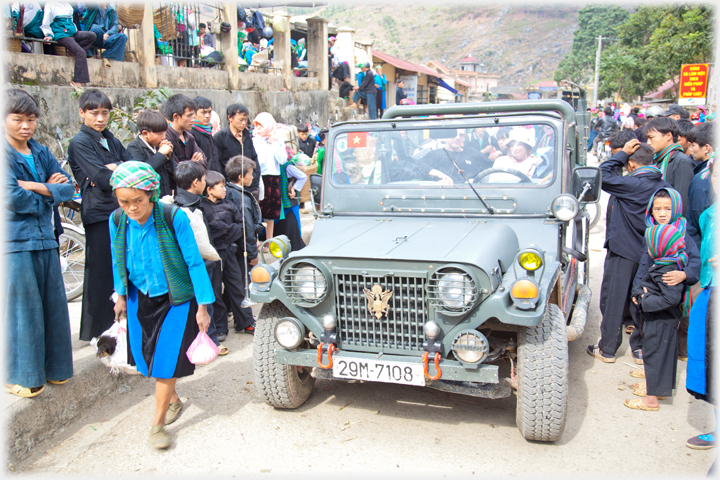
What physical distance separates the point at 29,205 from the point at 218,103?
791 cm

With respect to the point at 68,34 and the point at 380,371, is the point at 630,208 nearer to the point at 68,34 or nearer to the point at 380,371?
the point at 380,371

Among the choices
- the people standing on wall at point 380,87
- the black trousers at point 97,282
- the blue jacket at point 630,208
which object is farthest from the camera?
the people standing on wall at point 380,87

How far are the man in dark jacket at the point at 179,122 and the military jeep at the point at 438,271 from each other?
54.8 inches

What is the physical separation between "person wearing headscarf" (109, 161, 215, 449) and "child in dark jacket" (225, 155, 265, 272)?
5.61 ft

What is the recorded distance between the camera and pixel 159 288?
322 centimetres

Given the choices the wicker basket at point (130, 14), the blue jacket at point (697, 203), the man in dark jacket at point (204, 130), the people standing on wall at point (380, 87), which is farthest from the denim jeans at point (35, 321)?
the people standing on wall at point (380, 87)

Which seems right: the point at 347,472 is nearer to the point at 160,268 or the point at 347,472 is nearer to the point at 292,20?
the point at 160,268

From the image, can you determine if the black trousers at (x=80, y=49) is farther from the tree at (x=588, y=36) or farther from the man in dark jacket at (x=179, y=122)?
the tree at (x=588, y=36)

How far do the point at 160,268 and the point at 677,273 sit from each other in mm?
3260

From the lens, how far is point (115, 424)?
12.0ft

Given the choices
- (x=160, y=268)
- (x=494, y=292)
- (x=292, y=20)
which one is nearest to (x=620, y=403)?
(x=494, y=292)

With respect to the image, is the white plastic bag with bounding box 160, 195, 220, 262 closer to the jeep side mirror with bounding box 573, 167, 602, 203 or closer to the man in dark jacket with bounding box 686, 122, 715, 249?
the jeep side mirror with bounding box 573, 167, 602, 203

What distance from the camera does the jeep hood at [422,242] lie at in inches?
127

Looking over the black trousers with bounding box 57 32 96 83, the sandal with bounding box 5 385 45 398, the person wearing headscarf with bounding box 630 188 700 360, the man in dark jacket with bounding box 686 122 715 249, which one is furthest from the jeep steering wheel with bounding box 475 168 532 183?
the black trousers with bounding box 57 32 96 83
